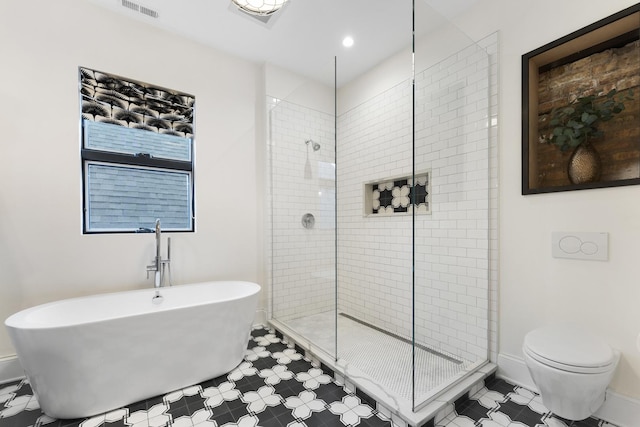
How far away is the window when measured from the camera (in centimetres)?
243

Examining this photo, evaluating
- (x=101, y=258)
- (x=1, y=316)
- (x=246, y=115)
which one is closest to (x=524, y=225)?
(x=246, y=115)

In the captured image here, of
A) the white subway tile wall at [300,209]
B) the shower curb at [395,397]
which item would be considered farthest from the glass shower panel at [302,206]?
the shower curb at [395,397]

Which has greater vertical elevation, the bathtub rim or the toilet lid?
the bathtub rim

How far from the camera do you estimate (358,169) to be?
10.7ft

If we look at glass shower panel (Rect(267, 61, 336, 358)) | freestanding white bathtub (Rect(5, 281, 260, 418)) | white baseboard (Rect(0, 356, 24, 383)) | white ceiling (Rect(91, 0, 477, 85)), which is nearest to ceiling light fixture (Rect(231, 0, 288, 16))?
white ceiling (Rect(91, 0, 477, 85))

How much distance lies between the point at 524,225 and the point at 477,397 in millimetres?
1202

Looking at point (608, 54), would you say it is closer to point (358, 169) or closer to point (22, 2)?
point (358, 169)

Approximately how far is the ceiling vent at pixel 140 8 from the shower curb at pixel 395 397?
3.19m

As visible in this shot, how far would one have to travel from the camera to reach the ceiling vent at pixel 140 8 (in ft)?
7.72

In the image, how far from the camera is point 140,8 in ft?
7.91

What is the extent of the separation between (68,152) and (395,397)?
→ 301 centimetres

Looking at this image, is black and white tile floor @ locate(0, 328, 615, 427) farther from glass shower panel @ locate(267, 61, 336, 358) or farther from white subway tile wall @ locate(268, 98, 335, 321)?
white subway tile wall @ locate(268, 98, 335, 321)

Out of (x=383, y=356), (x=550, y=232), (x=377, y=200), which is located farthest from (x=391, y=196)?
(x=383, y=356)

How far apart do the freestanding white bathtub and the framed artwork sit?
2.32m
